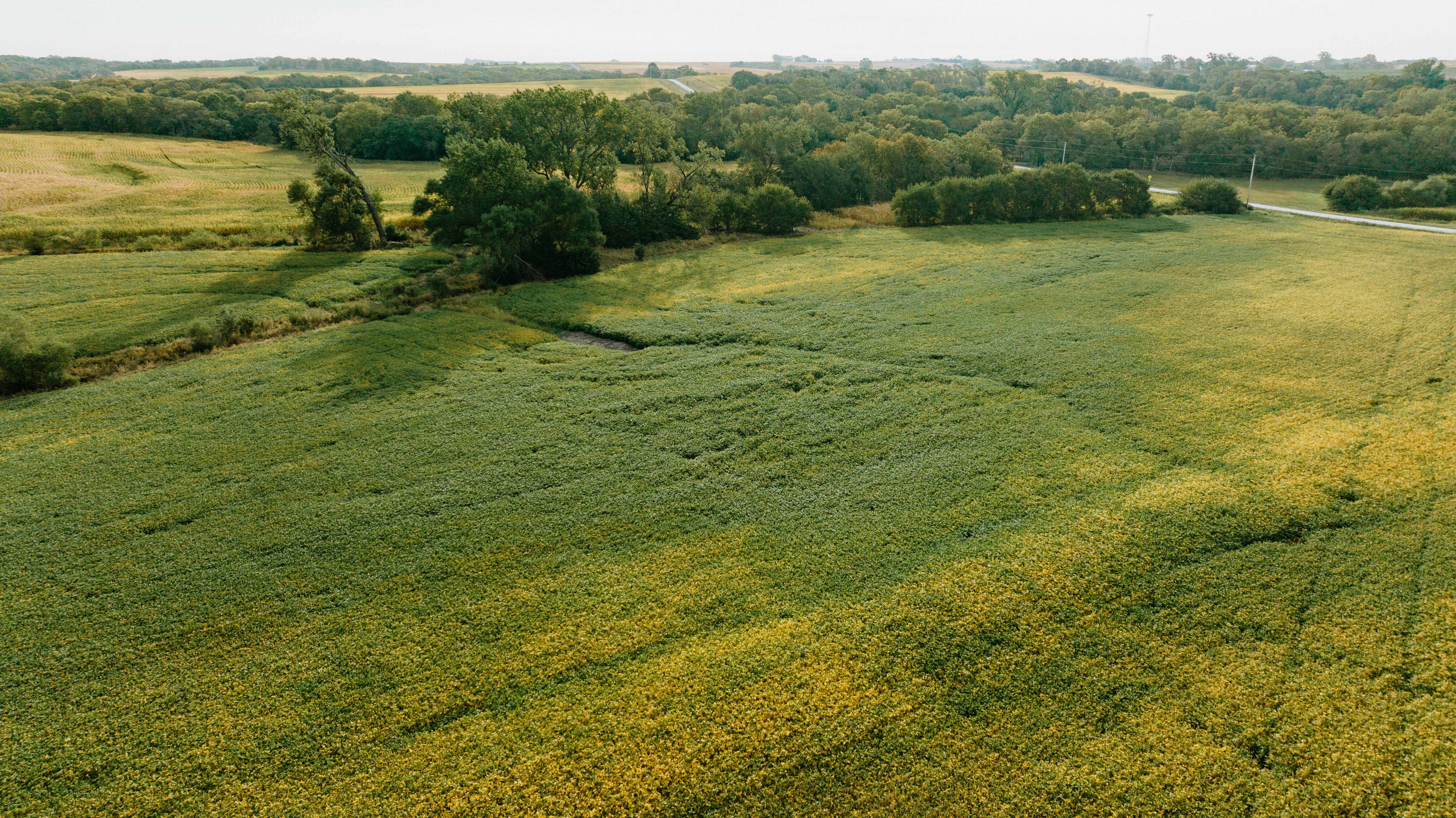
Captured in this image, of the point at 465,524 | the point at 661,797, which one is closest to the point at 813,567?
the point at 661,797

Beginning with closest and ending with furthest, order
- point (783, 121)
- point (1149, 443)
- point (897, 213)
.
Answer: point (1149, 443) → point (897, 213) → point (783, 121)

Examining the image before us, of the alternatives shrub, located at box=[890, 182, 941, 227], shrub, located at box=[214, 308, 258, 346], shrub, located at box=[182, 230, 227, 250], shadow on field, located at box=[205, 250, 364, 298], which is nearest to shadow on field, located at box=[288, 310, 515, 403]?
shrub, located at box=[214, 308, 258, 346]

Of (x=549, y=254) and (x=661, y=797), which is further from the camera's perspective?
(x=549, y=254)

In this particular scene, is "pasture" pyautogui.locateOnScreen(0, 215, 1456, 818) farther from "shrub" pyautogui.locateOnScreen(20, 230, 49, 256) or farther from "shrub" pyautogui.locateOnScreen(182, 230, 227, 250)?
"shrub" pyautogui.locateOnScreen(20, 230, 49, 256)

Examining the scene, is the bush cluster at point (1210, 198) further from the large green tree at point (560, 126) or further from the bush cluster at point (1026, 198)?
the large green tree at point (560, 126)

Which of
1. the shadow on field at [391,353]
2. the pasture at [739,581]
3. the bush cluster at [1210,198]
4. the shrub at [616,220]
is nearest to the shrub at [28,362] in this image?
the pasture at [739,581]

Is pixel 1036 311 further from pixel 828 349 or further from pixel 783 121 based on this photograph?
pixel 783 121
